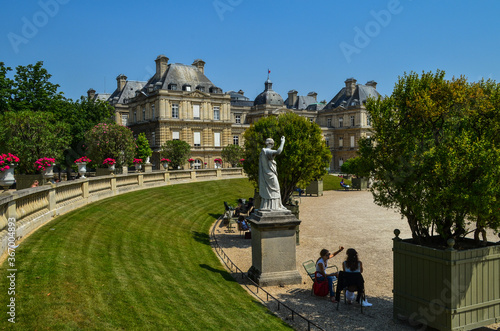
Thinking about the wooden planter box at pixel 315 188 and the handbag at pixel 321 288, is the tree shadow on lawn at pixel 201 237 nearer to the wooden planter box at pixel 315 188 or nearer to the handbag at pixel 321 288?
the handbag at pixel 321 288

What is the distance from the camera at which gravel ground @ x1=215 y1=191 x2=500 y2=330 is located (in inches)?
345

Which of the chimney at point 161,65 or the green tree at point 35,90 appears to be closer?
the green tree at point 35,90

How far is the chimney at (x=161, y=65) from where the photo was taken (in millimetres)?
59562

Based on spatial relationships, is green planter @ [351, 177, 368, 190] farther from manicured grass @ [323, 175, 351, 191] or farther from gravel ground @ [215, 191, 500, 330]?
gravel ground @ [215, 191, 500, 330]

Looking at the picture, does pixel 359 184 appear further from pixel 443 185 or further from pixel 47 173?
pixel 443 185

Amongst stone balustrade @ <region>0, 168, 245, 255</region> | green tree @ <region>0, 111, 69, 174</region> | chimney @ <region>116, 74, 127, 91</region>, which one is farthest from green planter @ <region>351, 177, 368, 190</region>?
chimney @ <region>116, 74, 127, 91</region>

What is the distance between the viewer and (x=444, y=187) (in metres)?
7.96

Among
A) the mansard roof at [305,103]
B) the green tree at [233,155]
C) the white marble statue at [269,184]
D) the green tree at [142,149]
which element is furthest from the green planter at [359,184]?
the mansard roof at [305,103]

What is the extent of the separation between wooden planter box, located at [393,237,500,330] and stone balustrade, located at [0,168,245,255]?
8763 mm

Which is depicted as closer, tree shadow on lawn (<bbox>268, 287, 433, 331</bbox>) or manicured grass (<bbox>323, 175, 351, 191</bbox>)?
tree shadow on lawn (<bbox>268, 287, 433, 331</bbox>)

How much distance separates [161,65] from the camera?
59.7 meters

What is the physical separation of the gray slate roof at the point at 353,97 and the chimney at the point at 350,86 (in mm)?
657

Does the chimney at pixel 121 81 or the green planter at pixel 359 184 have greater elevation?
the chimney at pixel 121 81

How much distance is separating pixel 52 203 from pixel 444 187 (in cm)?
1141
